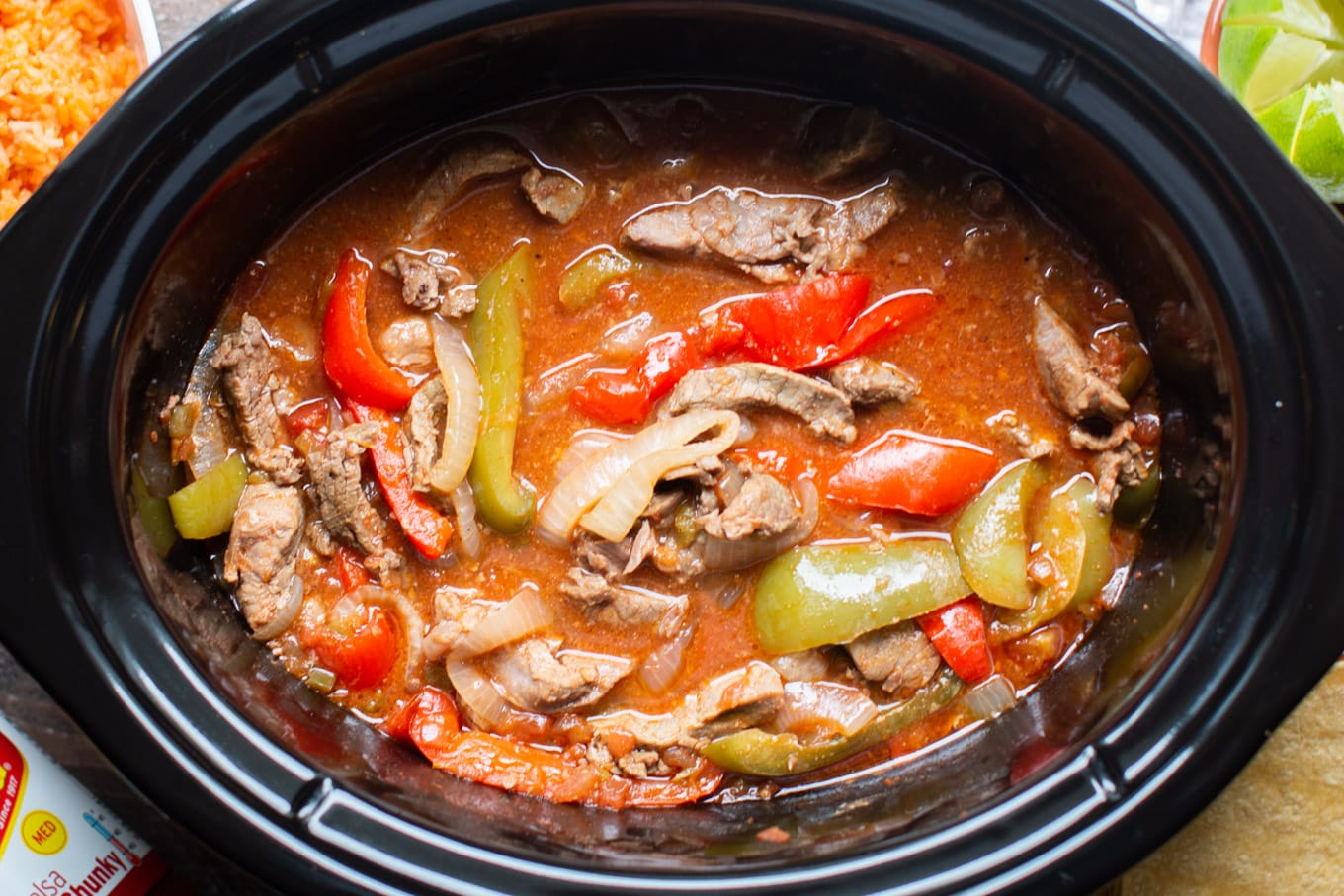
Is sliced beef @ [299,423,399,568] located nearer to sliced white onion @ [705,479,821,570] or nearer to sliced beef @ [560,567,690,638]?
sliced beef @ [560,567,690,638]

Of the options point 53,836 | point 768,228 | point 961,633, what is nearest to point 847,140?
point 768,228

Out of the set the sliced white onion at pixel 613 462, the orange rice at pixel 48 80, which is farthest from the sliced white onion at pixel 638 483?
the orange rice at pixel 48 80

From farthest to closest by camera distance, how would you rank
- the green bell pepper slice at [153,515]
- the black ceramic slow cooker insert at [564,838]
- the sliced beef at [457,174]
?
the sliced beef at [457,174] → the green bell pepper slice at [153,515] → the black ceramic slow cooker insert at [564,838]

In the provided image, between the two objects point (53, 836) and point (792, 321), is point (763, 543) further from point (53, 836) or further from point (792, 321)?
point (53, 836)

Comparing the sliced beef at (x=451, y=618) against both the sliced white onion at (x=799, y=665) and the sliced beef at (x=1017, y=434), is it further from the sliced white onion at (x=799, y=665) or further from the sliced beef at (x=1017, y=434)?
the sliced beef at (x=1017, y=434)

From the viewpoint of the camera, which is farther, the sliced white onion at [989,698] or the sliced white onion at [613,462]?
the sliced white onion at [989,698]

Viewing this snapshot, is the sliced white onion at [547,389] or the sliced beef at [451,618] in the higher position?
the sliced white onion at [547,389]
